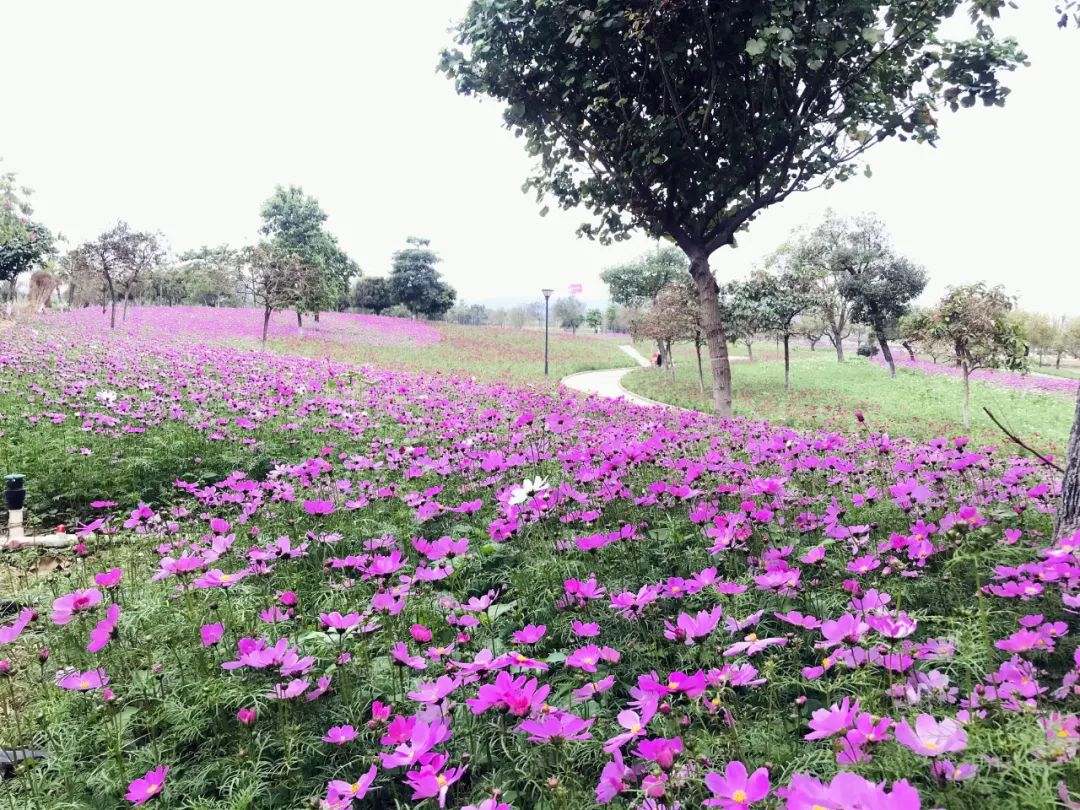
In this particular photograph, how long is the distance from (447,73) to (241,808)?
24.3ft

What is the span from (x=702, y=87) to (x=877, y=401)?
17.1 m

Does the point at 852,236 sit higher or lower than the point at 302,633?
higher

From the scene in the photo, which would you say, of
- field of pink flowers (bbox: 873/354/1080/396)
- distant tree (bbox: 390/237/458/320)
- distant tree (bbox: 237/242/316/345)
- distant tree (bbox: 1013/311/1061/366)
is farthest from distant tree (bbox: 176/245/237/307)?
distant tree (bbox: 1013/311/1061/366)

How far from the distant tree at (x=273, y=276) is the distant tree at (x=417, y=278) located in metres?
24.2

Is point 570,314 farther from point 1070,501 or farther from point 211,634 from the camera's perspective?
point 211,634

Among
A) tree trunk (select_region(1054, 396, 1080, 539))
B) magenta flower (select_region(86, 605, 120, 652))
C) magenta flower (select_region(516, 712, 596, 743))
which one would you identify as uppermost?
tree trunk (select_region(1054, 396, 1080, 539))

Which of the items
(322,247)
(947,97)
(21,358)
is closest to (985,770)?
(947,97)

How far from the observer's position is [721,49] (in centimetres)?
640

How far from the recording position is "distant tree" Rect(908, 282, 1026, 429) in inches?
607

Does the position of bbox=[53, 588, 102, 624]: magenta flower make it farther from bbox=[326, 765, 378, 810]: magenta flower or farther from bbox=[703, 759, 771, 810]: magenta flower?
bbox=[703, 759, 771, 810]: magenta flower

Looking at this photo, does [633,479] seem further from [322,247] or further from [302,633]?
[322,247]

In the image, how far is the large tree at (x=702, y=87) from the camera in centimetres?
566

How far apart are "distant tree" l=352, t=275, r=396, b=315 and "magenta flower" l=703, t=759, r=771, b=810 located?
57.3 m

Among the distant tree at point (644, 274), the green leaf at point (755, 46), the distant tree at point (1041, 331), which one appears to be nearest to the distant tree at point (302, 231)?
the distant tree at point (644, 274)
